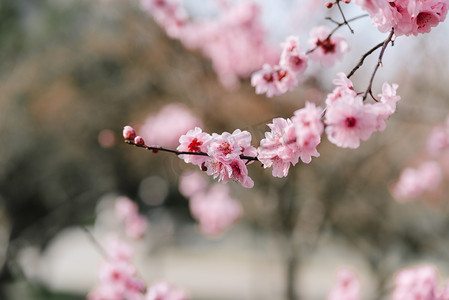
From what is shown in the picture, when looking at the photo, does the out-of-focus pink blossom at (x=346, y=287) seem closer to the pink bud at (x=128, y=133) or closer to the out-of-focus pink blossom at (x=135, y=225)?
the out-of-focus pink blossom at (x=135, y=225)

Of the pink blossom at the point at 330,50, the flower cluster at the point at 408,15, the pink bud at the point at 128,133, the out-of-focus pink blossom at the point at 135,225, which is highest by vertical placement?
the out-of-focus pink blossom at the point at 135,225

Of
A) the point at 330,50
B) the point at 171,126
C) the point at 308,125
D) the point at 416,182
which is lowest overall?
the point at 308,125

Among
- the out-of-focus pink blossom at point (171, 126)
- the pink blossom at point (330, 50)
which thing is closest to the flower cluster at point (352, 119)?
the pink blossom at point (330, 50)

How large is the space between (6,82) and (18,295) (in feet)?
15.9

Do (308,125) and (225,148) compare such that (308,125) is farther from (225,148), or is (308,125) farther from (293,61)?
(293,61)

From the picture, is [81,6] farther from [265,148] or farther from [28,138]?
[265,148]

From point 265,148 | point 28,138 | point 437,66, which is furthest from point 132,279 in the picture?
point 28,138

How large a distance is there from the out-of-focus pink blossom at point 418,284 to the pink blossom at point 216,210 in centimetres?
403

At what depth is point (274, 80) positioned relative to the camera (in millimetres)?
1619

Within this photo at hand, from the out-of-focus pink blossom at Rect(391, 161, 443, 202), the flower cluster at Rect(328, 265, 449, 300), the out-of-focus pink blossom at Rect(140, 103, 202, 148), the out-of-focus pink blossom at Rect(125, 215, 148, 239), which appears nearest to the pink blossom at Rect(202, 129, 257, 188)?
the flower cluster at Rect(328, 265, 449, 300)

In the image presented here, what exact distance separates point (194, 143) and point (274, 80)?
1.69 feet

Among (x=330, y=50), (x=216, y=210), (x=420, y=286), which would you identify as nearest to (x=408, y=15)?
(x=330, y=50)

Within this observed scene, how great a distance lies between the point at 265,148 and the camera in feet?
3.75

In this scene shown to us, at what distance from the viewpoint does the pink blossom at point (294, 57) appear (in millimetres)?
1547
